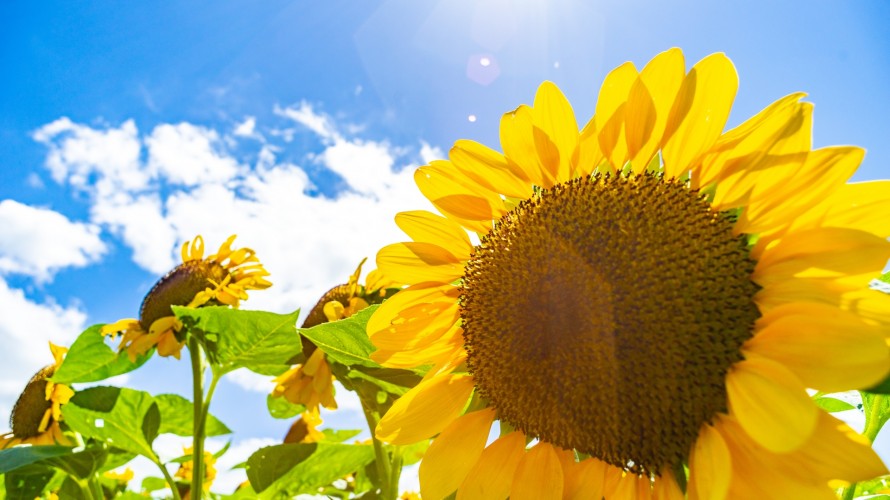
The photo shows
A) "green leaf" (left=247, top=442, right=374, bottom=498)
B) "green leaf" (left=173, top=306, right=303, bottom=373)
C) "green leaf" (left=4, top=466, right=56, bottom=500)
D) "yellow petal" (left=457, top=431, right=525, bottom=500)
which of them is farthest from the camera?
"green leaf" (left=4, top=466, right=56, bottom=500)

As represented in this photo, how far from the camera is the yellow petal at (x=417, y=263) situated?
5.50 ft

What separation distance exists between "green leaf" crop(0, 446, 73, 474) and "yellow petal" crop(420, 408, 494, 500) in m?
1.89

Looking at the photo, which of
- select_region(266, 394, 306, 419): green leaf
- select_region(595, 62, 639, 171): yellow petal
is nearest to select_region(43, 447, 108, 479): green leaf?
A: select_region(266, 394, 306, 419): green leaf

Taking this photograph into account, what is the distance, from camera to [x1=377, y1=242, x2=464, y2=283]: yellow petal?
1.68 metres

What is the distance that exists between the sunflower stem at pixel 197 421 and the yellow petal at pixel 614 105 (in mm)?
2532

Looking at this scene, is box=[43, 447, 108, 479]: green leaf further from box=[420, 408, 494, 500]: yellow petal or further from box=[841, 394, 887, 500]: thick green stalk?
box=[841, 394, 887, 500]: thick green stalk

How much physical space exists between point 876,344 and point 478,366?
0.82m

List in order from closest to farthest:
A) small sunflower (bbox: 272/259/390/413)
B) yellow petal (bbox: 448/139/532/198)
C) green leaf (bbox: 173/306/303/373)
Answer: yellow petal (bbox: 448/139/532/198) < green leaf (bbox: 173/306/303/373) < small sunflower (bbox: 272/259/390/413)

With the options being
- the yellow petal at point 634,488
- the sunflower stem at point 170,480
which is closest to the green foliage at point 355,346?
the yellow petal at point 634,488

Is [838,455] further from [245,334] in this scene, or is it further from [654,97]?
[245,334]

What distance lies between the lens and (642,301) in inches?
47.6

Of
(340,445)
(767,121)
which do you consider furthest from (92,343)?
(767,121)

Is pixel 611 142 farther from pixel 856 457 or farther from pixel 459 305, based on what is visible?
pixel 856 457

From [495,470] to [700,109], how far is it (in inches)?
36.9
